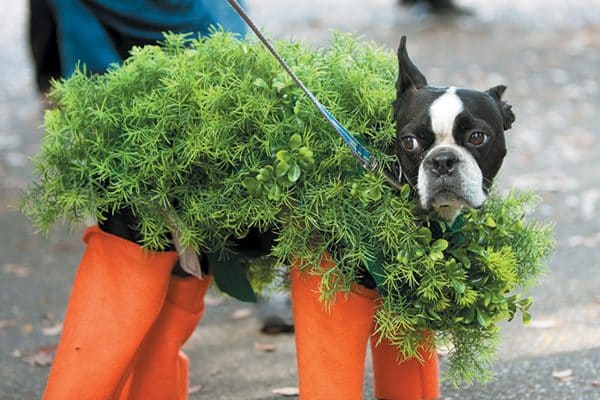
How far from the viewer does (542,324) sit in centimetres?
500

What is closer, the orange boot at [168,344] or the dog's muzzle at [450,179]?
the dog's muzzle at [450,179]

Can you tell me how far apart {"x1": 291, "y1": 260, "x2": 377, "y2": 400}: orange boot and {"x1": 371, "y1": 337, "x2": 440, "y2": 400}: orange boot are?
37 cm

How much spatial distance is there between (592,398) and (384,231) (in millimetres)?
1509

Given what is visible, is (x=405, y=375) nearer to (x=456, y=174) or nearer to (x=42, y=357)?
(x=456, y=174)

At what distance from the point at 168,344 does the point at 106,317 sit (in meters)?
0.50

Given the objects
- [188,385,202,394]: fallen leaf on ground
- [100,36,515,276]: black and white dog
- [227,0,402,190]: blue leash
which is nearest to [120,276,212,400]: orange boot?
[188,385,202,394]: fallen leaf on ground

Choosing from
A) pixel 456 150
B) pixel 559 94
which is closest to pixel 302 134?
pixel 456 150

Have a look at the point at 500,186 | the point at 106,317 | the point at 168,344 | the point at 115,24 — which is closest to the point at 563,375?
the point at 168,344

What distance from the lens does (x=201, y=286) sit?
11.6 ft

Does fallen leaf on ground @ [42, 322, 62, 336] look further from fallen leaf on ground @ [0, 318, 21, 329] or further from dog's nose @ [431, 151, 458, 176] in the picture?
dog's nose @ [431, 151, 458, 176]

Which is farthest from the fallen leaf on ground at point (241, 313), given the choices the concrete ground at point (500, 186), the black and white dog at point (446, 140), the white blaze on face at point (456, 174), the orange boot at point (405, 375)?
the white blaze on face at point (456, 174)

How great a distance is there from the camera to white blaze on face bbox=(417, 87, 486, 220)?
282 cm

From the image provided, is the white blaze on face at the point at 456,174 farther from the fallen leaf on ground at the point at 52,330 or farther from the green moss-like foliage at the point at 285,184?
the fallen leaf on ground at the point at 52,330

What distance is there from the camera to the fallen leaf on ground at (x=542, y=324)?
16.3 ft
